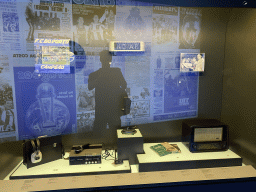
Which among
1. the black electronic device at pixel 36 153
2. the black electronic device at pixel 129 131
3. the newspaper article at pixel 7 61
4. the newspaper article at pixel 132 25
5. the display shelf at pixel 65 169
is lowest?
the display shelf at pixel 65 169

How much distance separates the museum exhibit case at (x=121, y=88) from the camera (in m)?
1.69

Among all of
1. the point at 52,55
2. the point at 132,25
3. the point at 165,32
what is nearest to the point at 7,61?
the point at 52,55

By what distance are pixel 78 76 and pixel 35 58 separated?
1.37ft

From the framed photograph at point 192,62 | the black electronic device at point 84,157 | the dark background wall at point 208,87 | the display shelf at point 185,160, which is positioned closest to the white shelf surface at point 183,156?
the display shelf at point 185,160

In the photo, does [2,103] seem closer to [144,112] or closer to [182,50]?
[144,112]

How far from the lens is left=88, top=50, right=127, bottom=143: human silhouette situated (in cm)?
200

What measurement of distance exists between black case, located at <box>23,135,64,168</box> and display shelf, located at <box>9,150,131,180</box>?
0.04m

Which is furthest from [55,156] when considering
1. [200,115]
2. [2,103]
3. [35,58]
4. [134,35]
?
[200,115]

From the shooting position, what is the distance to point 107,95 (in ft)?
6.73

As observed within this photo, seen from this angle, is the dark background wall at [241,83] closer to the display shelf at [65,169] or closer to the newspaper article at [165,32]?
the newspaper article at [165,32]

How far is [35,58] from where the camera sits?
1755 mm

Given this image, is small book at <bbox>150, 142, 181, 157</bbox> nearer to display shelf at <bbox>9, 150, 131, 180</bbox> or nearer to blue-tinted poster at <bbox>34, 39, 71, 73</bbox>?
display shelf at <bbox>9, 150, 131, 180</bbox>

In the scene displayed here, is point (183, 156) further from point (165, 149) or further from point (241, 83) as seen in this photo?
point (241, 83)

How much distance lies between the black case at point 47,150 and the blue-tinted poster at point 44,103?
14cm
